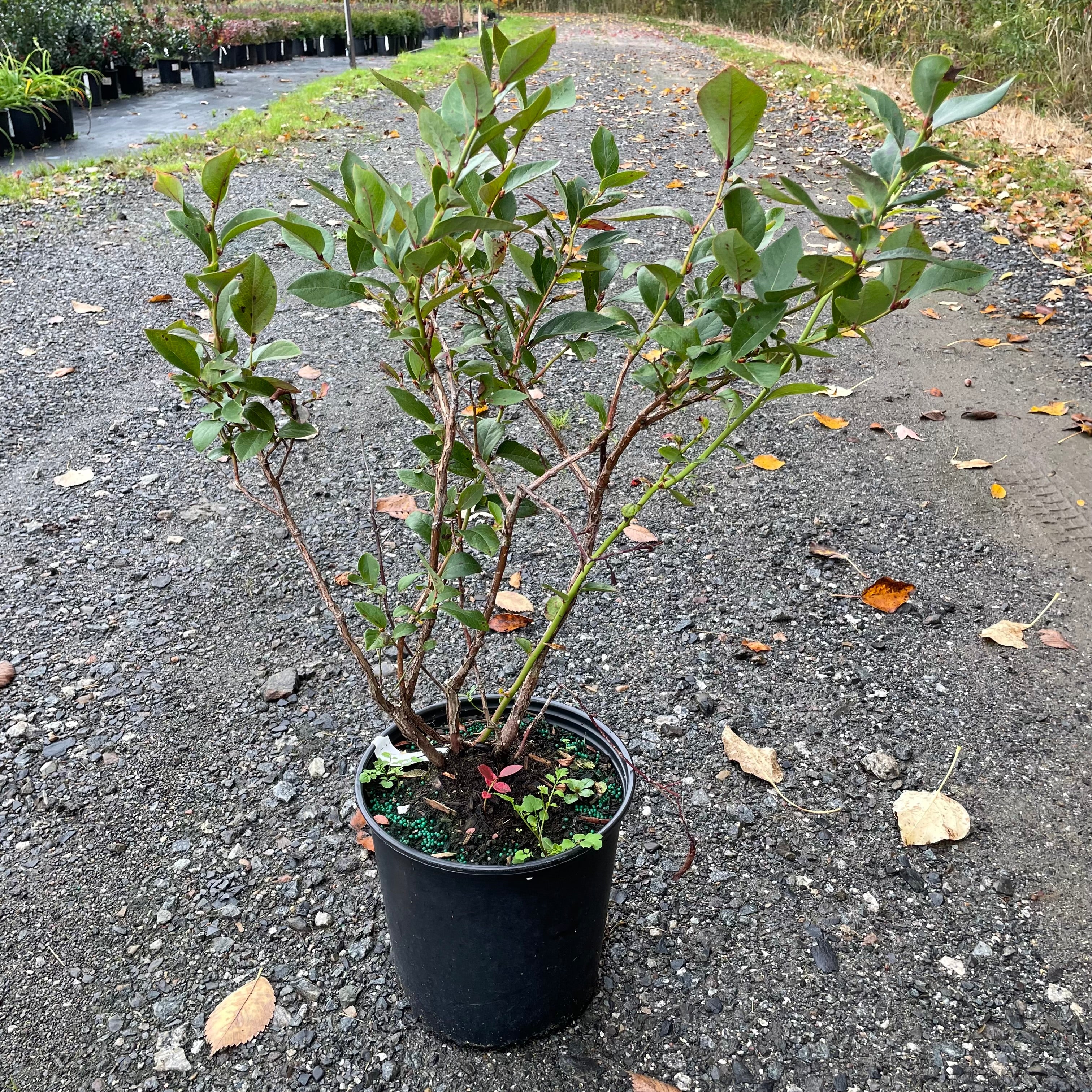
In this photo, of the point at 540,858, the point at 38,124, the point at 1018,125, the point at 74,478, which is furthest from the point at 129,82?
the point at 540,858

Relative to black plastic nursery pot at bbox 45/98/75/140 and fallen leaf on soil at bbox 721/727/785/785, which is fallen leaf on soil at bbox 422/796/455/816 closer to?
fallen leaf on soil at bbox 721/727/785/785

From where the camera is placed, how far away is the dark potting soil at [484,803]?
1.40 meters

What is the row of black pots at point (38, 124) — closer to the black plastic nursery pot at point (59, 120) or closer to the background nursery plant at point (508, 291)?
the black plastic nursery pot at point (59, 120)

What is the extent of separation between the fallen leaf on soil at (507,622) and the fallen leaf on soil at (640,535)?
542mm

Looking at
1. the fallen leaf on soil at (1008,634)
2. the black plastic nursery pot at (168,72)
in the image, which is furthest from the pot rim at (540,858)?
the black plastic nursery pot at (168,72)

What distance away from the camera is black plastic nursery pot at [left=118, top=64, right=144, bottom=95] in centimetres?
1080

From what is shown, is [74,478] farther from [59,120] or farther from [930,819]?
[59,120]

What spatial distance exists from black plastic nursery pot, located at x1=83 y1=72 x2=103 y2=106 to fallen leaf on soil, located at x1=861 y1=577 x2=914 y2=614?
10.1m

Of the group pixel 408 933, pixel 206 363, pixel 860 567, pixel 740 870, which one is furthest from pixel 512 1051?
pixel 860 567

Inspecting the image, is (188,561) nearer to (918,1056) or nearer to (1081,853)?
(918,1056)

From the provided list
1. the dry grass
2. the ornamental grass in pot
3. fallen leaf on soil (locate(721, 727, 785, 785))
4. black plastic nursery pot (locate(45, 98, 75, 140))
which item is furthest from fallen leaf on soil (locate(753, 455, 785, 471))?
black plastic nursery pot (locate(45, 98, 75, 140))

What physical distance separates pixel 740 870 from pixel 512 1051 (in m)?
0.59

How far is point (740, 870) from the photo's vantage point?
5.86ft

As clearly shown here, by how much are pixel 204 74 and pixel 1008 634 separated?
13074mm
